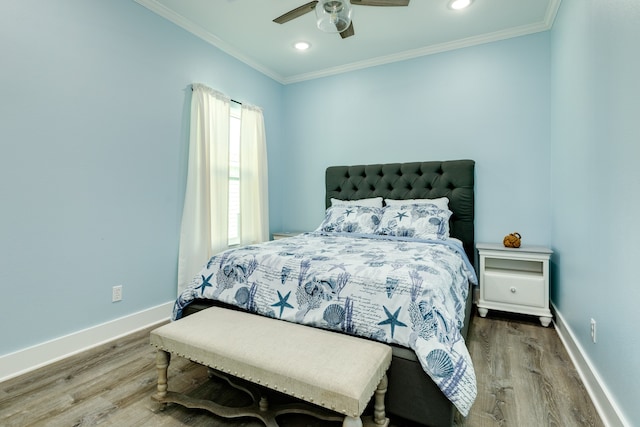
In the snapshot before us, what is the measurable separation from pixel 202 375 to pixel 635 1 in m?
2.75

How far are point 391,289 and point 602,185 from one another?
1.23m

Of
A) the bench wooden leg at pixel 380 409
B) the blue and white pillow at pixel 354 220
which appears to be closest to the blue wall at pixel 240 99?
the blue and white pillow at pixel 354 220

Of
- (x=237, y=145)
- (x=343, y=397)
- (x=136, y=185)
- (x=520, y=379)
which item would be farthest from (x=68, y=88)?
(x=520, y=379)

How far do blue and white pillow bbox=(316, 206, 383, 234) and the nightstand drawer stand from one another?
110cm

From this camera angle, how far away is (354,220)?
3158 mm

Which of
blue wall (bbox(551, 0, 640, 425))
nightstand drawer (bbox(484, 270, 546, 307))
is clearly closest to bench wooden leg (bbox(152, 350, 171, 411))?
blue wall (bbox(551, 0, 640, 425))

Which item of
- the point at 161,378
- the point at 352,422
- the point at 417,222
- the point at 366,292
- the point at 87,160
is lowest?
the point at 161,378

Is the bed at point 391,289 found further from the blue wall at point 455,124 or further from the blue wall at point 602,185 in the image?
the blue wall at point 602,185

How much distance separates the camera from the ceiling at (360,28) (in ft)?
8.95

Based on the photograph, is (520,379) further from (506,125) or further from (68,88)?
(68,88)

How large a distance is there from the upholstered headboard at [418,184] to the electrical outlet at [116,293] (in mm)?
2324

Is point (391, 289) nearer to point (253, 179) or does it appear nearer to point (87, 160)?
point (87, 160)

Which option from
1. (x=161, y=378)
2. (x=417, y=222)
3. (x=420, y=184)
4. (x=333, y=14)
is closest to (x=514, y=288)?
(x=417, y=222)

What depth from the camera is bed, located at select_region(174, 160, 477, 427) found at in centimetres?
137
